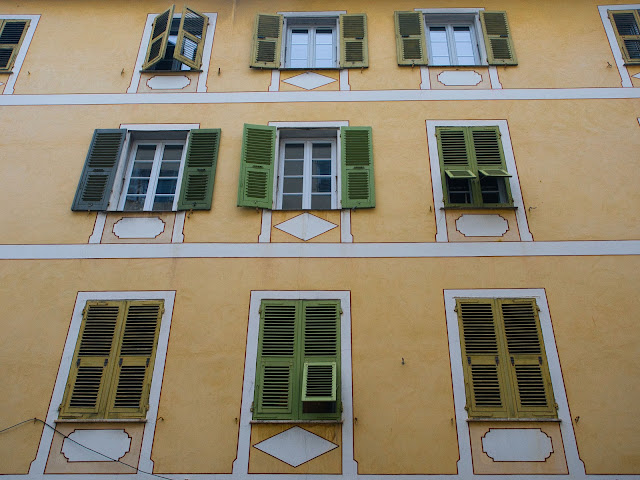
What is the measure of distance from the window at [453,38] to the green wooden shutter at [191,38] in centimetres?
328

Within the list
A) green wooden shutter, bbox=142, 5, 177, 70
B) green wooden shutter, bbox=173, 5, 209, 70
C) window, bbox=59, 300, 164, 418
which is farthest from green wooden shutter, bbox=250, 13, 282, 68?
window, bbox=59, 300, 164, 418

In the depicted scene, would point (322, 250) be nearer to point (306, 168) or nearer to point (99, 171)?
point (306, 168)

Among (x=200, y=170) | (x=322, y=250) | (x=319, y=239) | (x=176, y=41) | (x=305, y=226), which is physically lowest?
(x=322, y=250)

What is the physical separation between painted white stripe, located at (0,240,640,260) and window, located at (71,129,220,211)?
2.13ft

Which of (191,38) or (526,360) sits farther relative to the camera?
(191,38)

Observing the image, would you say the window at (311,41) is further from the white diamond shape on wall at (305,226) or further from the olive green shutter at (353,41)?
the white diamond shape on wall at (305,226)

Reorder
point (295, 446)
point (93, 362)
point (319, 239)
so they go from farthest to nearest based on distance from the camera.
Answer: point (319, 239) < point (93, 362) < point (295, 446)

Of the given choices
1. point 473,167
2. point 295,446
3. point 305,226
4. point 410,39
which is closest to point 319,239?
point 305,226

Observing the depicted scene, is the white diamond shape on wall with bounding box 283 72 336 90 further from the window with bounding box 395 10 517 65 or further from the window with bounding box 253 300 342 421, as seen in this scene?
the window with bounding box 253 300 342 421

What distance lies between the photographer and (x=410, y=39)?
33.1 feet

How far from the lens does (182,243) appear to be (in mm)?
8109

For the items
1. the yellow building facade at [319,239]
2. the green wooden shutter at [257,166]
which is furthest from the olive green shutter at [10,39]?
the green wooden shutter at [257,166]

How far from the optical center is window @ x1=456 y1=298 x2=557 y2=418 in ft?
22.6

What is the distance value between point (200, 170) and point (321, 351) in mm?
3208
